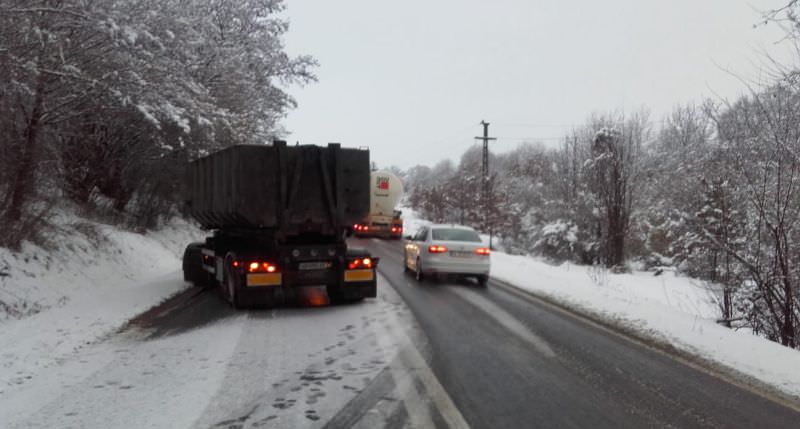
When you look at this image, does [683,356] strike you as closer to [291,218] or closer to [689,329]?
[689,329]

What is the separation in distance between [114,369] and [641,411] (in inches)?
216

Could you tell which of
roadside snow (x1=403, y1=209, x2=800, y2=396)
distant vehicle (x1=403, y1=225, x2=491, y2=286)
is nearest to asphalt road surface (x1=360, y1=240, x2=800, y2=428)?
roadside snow (x1=403, y1=209, x2=800, y2=396)

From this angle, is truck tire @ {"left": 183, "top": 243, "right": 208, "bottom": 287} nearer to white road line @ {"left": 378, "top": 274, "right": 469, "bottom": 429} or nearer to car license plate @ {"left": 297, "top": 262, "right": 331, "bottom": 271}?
car license plate @ {"left": 297, "top": 262, "right": 331, "bottom": 271}

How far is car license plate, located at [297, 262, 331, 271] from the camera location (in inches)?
427

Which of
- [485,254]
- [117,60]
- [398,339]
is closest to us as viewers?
[398,339]

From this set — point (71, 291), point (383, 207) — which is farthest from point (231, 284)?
point (383, 207)

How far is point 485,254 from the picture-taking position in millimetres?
14594

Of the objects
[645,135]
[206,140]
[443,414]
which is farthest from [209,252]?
[645,135]

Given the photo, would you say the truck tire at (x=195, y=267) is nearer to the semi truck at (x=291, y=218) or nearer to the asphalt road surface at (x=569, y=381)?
the semi truck at (x=291, y=218)

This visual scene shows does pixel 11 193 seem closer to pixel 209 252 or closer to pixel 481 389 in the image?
pixel 209 252

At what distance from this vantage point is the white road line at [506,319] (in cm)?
762

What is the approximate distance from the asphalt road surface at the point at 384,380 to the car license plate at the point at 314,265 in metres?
1.46

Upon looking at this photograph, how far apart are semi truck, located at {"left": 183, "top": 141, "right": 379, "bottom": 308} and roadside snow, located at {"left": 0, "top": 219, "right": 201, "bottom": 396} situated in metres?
2.07

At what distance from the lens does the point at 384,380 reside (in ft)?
19.4
